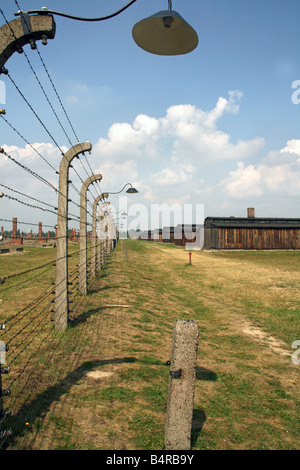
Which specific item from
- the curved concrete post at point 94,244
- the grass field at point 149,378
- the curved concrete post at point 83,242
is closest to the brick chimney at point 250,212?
the curved concrete post at point 94,244

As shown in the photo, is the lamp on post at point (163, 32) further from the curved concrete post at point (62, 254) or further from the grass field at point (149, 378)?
the grass field at point (149, 378)

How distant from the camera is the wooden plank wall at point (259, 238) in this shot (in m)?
40.3

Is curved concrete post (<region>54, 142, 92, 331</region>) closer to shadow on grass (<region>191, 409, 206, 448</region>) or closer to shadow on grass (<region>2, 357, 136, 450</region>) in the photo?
shadow on grass (<region>2, 357, 136, 450</region>)

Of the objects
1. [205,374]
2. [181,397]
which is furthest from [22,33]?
[205,374]

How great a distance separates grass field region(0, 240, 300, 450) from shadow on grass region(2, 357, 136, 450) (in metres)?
0.01

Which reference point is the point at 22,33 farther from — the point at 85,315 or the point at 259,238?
the point at 259,238

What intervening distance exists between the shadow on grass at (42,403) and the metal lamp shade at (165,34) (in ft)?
16.5

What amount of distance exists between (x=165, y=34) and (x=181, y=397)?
453 centimetres

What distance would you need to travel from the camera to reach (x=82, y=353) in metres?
6.34

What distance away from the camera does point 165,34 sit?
13.0ft
